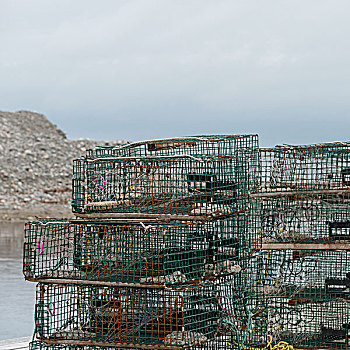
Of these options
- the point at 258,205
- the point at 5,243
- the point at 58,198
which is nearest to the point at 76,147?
the point at 58,198

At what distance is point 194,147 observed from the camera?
6613mm

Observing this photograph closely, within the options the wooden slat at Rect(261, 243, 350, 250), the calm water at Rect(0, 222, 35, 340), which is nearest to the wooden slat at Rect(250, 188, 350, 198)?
the wooden slat at Rect(261, 243, 350, 250)

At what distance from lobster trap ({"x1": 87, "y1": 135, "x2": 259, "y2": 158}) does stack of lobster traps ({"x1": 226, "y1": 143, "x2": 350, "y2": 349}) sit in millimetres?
230

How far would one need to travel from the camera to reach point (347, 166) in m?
6.25

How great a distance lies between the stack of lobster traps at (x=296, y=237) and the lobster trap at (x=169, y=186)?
1.35ft

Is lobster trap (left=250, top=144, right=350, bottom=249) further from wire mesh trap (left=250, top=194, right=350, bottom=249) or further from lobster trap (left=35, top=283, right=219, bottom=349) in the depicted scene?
lobster trap (left=35, top=283, right=219, bottom=349)

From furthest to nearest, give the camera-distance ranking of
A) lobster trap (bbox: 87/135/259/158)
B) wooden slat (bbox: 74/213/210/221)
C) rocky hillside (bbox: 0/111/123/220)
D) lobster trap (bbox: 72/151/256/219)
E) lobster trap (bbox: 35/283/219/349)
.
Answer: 1. rocky hillside (bbox: 0/111/123/220)
2. lobster trap (bbox: 87/135/259/158)
3. lobster trap (bbox: 72/151/256/219)
4. wooden slat (bbox: 74/213/210/221)
5. lobster trap (bbox: 35/283/219/349)

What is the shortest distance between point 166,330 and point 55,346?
3.36 feet

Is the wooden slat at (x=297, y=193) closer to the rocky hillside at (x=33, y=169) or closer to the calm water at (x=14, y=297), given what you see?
the calm water at (x=14, y=297)

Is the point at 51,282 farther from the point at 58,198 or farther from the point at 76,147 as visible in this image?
the point at 76,147

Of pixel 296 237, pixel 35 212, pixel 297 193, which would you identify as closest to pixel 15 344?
pixel 296 237

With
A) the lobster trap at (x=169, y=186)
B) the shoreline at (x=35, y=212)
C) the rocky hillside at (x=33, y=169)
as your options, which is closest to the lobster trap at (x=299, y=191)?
the lobster trap at (x=169, y=186)

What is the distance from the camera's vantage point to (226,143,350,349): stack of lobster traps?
19.9ft

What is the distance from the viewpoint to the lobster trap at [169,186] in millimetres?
5441
